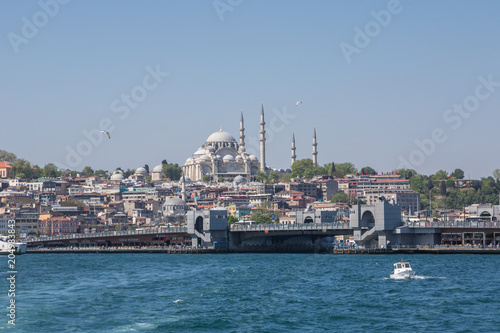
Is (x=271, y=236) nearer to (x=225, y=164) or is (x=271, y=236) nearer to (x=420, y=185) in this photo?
(x=420, y=185)

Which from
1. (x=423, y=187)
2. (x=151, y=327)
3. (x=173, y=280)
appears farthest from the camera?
(x=423, y=187)

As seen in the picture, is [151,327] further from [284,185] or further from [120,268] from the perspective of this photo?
[284,185]

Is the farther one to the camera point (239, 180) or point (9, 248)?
point (239, 180)

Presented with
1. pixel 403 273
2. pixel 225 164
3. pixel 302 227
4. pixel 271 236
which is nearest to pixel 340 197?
pixel 225 164

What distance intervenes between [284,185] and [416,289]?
426ft

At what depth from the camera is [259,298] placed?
1699 inches

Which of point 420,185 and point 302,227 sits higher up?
point 420,185

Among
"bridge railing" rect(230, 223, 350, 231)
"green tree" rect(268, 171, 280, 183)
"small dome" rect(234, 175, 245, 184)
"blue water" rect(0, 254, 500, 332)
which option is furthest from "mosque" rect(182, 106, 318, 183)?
"blue water" rect(0, 254, 500, 332)

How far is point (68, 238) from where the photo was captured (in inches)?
3824

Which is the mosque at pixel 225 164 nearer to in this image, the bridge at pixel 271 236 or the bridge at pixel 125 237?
the bridge at pixel 125 237

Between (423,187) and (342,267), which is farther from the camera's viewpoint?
(423,187)

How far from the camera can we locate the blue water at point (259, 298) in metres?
35.2

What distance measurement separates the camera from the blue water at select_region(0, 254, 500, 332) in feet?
116

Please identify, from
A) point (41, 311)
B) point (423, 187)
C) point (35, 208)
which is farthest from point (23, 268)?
point (423, 187)
